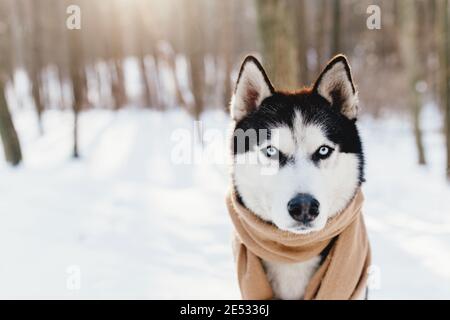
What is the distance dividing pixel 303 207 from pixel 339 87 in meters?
0.85

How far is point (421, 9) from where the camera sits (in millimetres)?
18391

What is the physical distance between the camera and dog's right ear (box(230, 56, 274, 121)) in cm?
251

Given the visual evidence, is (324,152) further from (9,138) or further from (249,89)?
(9,138)

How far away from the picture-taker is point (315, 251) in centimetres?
256

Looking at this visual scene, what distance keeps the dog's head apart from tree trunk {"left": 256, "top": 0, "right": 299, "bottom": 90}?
9.19 feet

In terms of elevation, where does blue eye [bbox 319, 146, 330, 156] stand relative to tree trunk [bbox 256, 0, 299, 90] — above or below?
below

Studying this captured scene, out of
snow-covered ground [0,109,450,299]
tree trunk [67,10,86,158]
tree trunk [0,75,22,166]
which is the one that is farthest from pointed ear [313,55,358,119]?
tree trunk [67,10,86,158]

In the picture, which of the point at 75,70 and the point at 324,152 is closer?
the point at 324,152

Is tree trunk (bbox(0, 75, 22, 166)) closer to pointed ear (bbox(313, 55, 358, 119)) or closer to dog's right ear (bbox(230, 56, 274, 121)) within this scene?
dog's right ear (bbox(230, 56, 274, 121))

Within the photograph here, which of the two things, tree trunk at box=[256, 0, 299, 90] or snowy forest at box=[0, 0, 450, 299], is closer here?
snowy forest at box=[0, 0, 450, 299]

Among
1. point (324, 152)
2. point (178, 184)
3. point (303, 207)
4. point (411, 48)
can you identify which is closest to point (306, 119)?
point (324, 152)

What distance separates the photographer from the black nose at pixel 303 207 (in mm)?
2117

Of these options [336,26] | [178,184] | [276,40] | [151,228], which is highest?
[336,26]

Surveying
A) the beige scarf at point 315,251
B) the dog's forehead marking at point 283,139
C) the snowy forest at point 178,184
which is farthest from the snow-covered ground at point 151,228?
the dog's forehead marking at point 283,139
